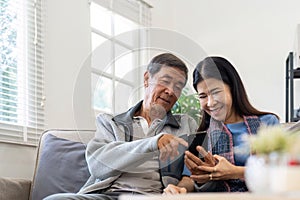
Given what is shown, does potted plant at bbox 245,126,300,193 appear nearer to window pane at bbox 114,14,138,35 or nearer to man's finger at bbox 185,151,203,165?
Result: man's finger at bbox 185,151,203,165

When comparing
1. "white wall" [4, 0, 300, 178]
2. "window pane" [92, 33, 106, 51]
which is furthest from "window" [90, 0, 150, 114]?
"window pane" [92, 33, 106, 51]

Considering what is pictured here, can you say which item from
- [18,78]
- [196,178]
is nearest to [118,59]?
[196,178]

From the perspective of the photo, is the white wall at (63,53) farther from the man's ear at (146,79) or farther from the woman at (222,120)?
the woman at (222,120)

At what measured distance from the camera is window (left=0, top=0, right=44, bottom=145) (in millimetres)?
2426

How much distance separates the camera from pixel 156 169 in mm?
1771

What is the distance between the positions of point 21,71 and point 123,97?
0.83 metres

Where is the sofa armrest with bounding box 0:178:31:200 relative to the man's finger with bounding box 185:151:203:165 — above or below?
below

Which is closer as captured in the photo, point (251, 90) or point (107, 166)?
point (107, 166)

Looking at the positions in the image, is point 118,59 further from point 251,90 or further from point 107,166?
point 251,90

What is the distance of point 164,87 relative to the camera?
5.66 feet

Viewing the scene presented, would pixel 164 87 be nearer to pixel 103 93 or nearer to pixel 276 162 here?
pixel 103 93

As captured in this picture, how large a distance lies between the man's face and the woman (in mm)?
57

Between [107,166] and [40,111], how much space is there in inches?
37.1

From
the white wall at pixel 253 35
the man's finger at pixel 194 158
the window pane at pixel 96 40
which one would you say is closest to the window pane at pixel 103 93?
the man's finger at pixel 194 158
